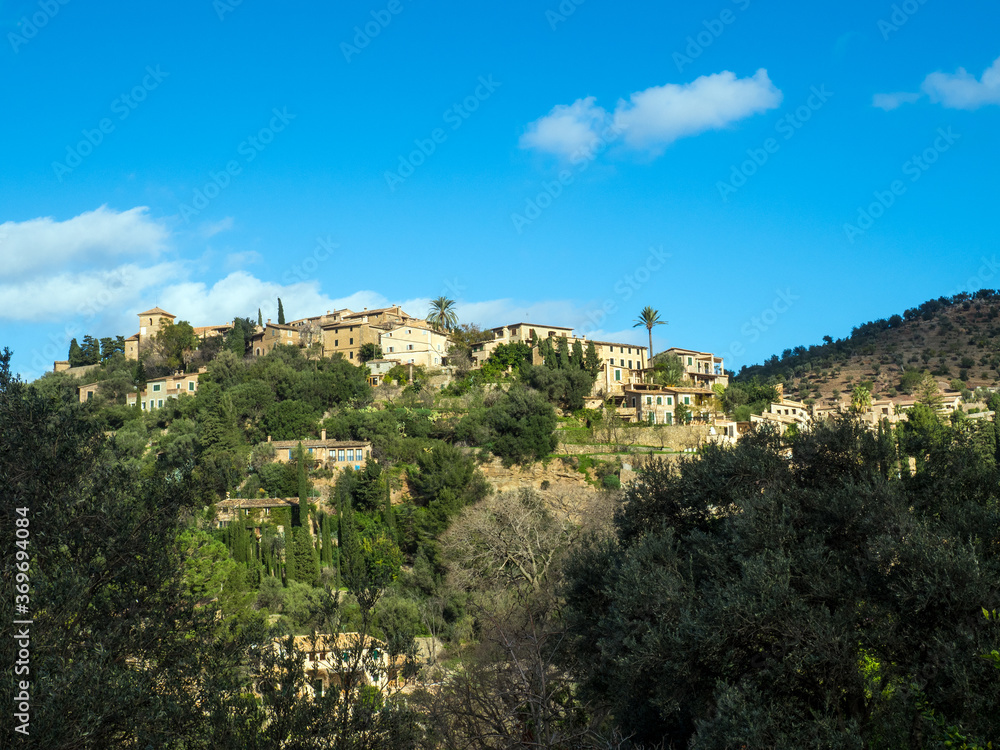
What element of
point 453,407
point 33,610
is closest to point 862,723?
point 33,610

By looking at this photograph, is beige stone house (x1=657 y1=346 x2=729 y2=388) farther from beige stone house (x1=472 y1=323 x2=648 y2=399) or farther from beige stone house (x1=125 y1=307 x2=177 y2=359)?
beige stone house (x1=125 y1=307 x2=177 y2=359)

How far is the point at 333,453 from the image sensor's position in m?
58.4

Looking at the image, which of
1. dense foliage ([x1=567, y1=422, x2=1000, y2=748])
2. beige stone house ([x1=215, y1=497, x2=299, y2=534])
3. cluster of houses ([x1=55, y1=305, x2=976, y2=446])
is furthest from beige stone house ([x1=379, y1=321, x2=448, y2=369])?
dense foliage ([x1=567, y1=422, x2=1000, y2=748])

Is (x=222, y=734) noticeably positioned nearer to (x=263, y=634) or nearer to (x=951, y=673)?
(x=263, y=634)

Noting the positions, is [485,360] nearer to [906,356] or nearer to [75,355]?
[75,355]

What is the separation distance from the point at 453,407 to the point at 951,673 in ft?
172

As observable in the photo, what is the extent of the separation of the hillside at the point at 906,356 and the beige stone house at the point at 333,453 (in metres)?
47.7

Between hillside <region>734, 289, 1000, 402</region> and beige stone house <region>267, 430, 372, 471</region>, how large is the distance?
47706mm

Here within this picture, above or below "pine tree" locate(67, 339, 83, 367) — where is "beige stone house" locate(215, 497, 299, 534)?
below

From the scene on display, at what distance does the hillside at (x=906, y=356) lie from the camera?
294ft

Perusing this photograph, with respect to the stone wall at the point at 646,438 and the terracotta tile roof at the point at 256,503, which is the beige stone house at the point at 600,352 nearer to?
the stone wall at the point at 646,438

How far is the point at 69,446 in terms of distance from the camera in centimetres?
1270

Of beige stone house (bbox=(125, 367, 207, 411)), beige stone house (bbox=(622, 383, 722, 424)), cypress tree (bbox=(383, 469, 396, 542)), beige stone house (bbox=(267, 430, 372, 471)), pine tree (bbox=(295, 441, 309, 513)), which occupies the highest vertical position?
beige stone house (bbox=(125, 367, 207, 411))

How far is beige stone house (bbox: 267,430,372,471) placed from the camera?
57875mm
